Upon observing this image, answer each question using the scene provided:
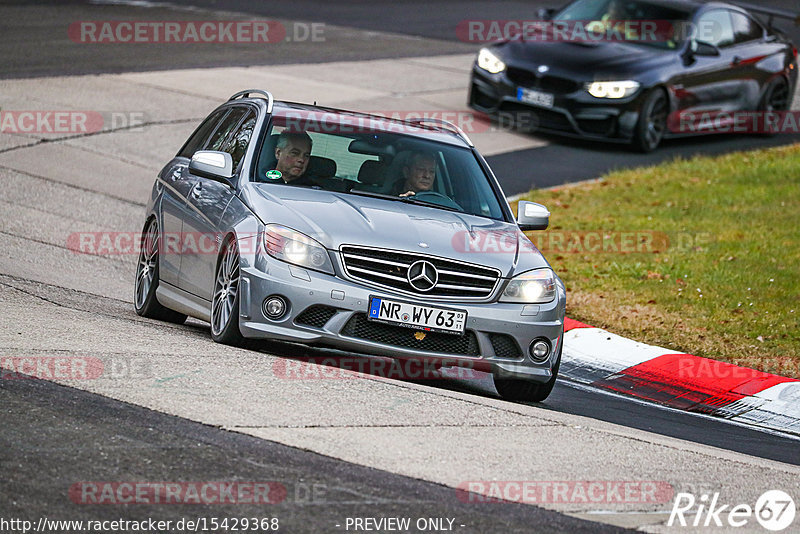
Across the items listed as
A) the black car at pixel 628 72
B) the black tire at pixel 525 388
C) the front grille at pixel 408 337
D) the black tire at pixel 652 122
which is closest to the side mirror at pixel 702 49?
the black car at pixel 628 72

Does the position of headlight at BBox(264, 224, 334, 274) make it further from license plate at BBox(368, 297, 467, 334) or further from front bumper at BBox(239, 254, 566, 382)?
license plate at BBox(368, 297, 467, 334)

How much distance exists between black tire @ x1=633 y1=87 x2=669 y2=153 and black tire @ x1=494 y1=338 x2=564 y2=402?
10343 millimetres

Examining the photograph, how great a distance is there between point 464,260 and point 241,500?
9.35 ft

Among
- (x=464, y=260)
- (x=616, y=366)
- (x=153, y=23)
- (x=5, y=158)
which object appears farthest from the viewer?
(x=153, y=23)

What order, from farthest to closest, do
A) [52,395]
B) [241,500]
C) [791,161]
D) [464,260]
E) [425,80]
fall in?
[425,80] < [791,161] < [464,260] < [52,395] < [241,500]

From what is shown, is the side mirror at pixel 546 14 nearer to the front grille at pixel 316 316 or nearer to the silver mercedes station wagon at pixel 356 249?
the silver mercedes station wagon at pixel 356 249

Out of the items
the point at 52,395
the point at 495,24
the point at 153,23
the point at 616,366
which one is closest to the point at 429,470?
the point at 52,395

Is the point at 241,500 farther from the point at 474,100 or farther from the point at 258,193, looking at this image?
the point at 474,100

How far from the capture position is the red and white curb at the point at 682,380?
918 centimetres

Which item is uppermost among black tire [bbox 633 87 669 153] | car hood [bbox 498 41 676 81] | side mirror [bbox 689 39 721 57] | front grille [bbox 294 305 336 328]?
front grille [bbox 294 305 336 328]

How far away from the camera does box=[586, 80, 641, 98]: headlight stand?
1767cm

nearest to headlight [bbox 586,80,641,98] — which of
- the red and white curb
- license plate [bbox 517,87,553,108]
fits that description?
license plate [bbox 517,87,553,108]

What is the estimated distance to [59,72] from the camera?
18.8m

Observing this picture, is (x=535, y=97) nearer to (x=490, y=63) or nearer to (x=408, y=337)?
(x=490, y=63)
